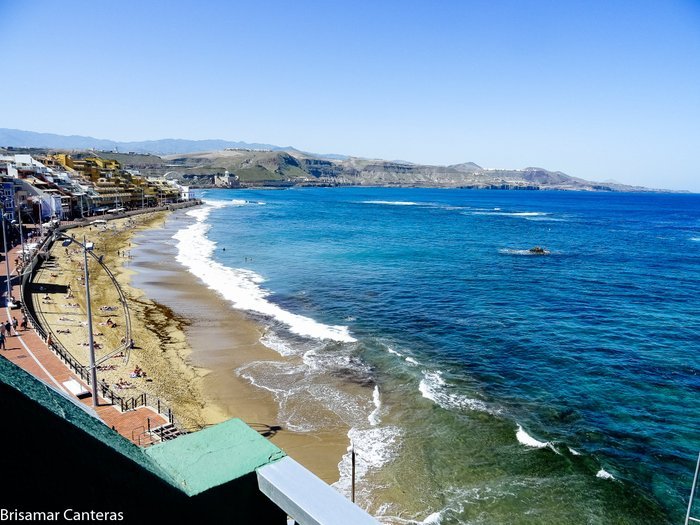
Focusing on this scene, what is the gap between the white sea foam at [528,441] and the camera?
18.7m

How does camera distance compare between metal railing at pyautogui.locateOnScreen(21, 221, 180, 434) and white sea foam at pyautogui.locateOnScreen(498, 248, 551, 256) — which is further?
white sea foam at pyautogui.locateOnScreen(498, 248, 551, 256)

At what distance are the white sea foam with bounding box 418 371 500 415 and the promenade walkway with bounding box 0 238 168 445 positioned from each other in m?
12.5

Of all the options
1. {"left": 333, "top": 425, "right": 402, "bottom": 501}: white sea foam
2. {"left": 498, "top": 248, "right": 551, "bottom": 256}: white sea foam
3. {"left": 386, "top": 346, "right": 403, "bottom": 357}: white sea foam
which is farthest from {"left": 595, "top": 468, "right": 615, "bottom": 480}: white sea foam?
{"left": 498, "top": 248, "right": 551, "bottom": 256}: white sea foam

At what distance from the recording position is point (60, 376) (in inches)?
811

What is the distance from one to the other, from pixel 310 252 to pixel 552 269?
31.8m

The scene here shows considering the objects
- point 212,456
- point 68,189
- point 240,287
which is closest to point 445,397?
point 212,456

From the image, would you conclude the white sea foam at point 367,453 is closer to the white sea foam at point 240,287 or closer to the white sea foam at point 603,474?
the white sea foam at point 603,474

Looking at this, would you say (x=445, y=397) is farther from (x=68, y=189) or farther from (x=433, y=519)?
(x=68, y=189)

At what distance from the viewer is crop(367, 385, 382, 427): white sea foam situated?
67.1 ft

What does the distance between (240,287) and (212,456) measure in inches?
1640

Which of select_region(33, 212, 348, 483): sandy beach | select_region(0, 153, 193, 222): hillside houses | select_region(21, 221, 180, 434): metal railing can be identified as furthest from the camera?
select_region(0, 153, 193, 222): hillside houses

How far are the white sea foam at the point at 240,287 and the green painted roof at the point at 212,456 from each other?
26.0m

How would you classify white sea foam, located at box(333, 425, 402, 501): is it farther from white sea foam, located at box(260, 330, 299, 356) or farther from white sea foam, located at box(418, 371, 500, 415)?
white sea foam, located at box(260, 330, 299, 356)

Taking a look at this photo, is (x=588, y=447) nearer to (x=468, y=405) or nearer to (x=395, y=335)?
(x=468, y=405)
